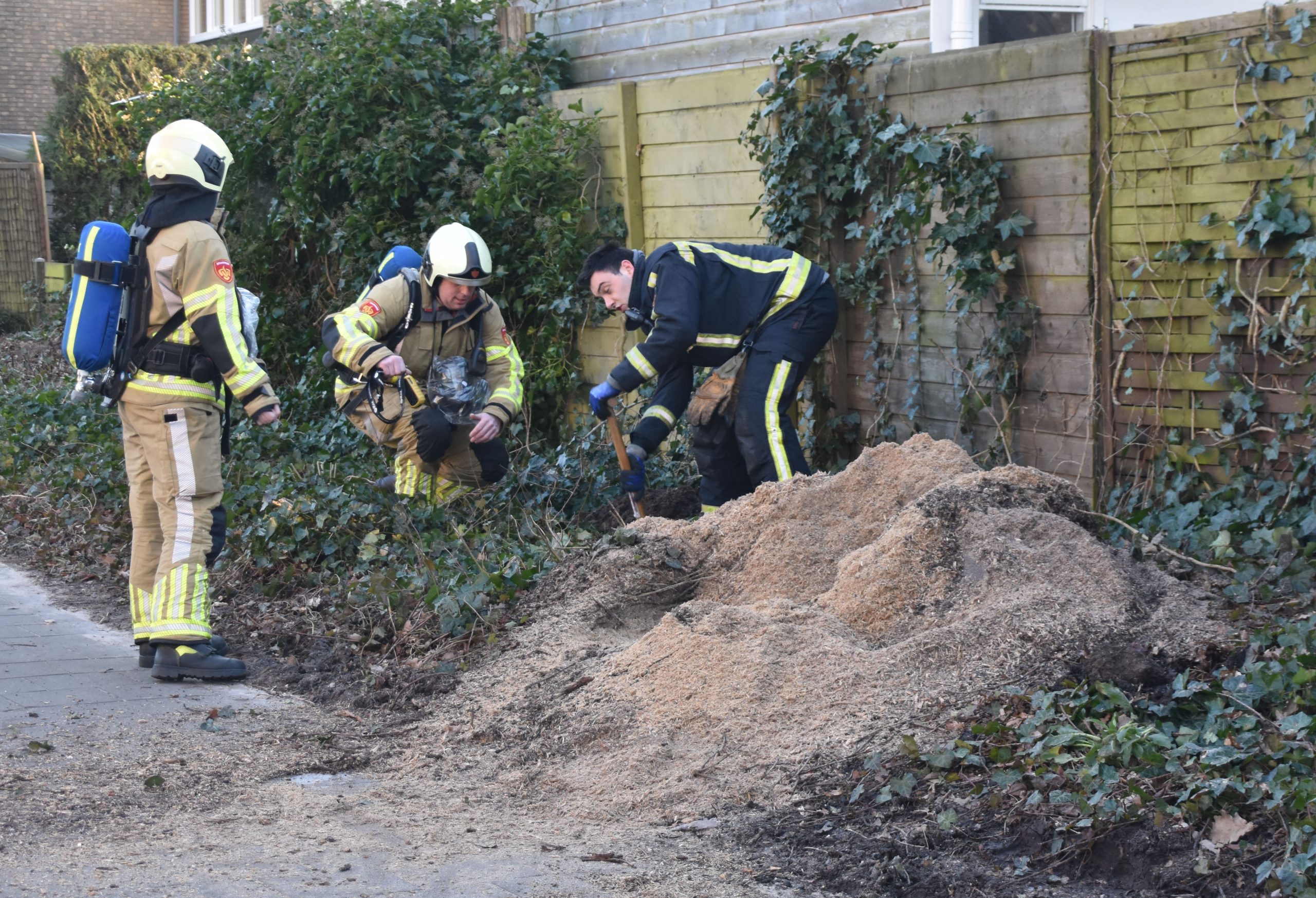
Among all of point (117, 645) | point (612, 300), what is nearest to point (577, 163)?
point (612, 300)

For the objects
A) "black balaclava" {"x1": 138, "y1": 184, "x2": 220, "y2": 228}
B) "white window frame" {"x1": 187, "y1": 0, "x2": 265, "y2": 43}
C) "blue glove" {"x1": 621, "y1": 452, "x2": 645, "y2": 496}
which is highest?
"white window frame" {"x1": 187, "y1": 0, "x2": 265, "y2": 43}

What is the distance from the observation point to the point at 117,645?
20.1 feet

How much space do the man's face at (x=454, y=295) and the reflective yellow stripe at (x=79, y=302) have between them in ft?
6.01

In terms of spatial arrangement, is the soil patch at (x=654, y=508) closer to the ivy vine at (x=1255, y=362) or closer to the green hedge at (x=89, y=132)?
the ivy vine at (x=1255, y=362)

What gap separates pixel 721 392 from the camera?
6566 mm

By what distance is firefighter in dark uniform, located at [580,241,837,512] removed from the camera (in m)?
6.38

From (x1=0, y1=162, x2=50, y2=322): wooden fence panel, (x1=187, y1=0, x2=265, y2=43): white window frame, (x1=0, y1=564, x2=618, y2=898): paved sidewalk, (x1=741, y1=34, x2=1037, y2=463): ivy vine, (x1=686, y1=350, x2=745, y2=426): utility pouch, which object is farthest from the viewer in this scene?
(x1=0, y1=162, x2=50, y2=322): wooden fence panel

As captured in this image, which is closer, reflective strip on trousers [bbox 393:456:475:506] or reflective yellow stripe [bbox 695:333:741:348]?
reflective yellow stripe [bbox 695:333:741:348]

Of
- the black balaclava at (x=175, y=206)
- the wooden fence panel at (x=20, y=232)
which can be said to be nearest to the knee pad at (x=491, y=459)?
the black balaclava at (x=175, y=206)

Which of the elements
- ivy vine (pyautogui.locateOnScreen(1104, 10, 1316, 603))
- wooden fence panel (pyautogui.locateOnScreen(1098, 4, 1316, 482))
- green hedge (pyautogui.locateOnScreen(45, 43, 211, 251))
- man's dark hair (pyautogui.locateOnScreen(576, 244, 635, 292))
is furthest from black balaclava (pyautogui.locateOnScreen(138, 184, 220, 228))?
green hedge (pyautogui.locateOnScreen(45, 43, 211, 251))

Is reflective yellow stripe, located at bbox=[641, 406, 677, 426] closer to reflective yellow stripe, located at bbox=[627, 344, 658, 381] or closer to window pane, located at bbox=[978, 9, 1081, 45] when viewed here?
reflective yellow stripe, located at bbox=[627, 344, 658, 381]

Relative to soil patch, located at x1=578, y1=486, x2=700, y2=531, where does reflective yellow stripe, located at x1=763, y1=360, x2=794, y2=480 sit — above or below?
above

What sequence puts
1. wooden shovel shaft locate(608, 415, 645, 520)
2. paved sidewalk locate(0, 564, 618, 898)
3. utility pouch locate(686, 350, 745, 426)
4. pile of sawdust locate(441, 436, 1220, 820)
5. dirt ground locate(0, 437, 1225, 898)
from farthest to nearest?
Result: 1. wooden shovel shaft locate(608, 415, 645, 520)
2. utility pouch locate(686, 350, 745, 426)
3. pile of sawdust locate(441, 436, 1220, 820)
4. dirt ground locate(0, 437, 1225, 898)
5. paved sidewalk locate(0, 564, 618, 898)

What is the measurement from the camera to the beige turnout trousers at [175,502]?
220 inches
